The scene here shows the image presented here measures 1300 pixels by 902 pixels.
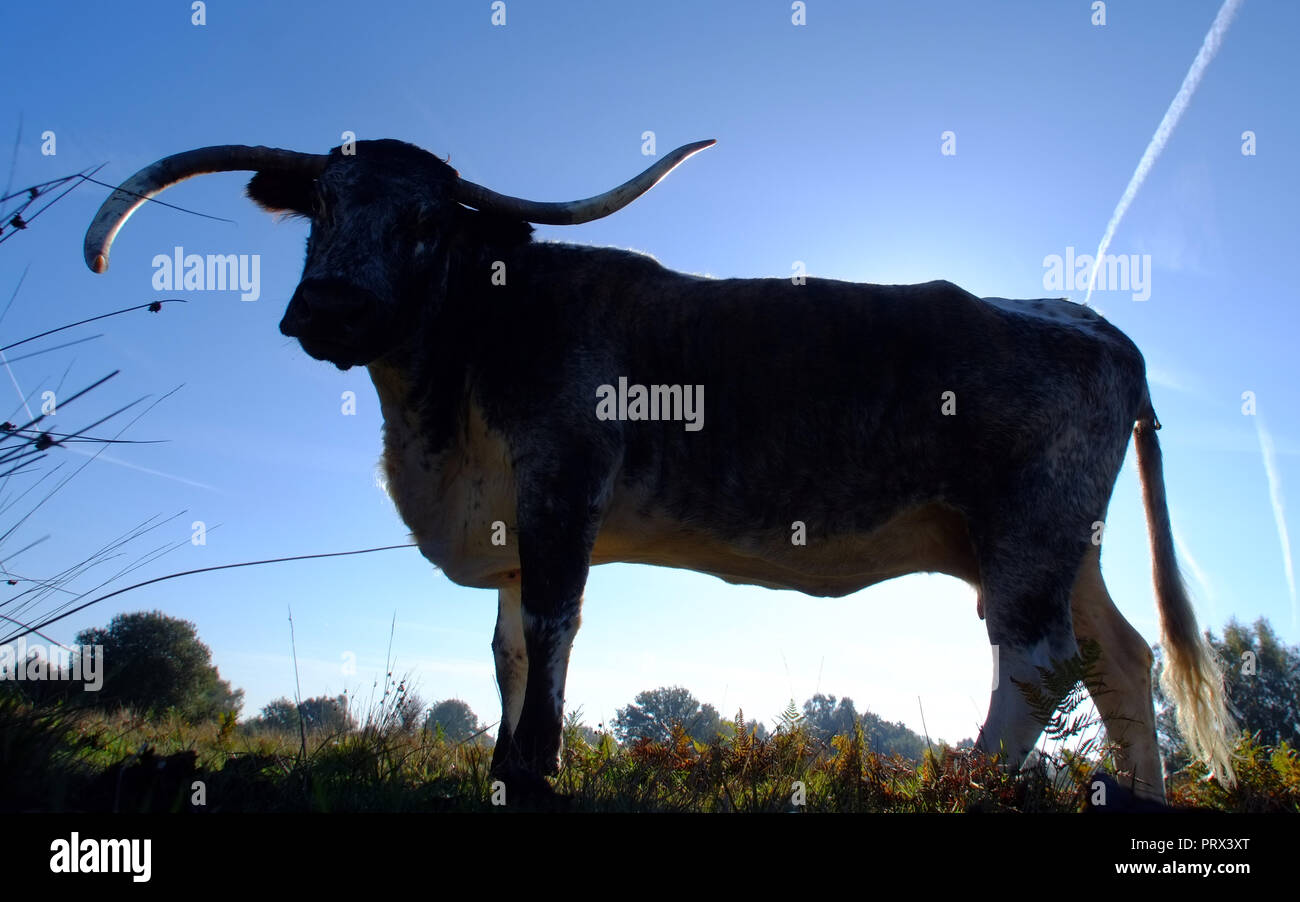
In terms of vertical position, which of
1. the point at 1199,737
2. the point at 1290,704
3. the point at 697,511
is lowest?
the point at 1290,704

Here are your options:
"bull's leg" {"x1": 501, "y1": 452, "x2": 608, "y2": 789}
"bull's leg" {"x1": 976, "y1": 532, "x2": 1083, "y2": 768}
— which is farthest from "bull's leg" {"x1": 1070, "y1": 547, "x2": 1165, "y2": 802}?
"bull's leg" {"x1": 501, "y1": 452, "x2": 608, "y2": 789}

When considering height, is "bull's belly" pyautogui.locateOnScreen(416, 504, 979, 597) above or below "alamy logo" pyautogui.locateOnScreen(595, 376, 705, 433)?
below

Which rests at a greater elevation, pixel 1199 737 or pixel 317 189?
pixel 317 189

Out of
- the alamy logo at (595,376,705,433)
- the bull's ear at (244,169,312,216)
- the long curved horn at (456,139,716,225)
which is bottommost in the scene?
the alamy logo at (595,376,705,433)

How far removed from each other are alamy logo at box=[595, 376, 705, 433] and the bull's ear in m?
3.09

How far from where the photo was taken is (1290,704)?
44.1 m

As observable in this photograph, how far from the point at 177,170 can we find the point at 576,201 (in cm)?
286

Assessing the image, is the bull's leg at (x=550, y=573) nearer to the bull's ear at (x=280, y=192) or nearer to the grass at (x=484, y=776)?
the grass at (x=484, y=776)

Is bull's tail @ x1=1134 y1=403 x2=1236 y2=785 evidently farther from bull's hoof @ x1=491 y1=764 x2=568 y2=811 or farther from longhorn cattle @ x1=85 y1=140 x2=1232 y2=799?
bull's hoof @ x1=491 y1=764 x2=568 y2=811
